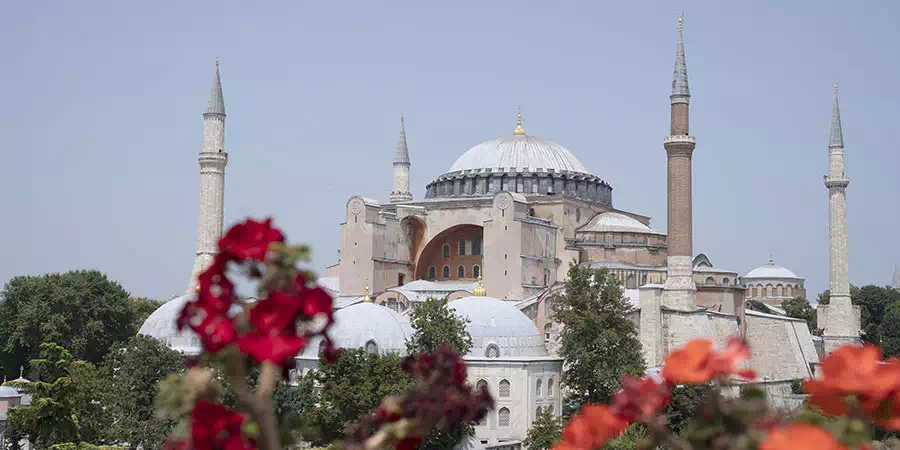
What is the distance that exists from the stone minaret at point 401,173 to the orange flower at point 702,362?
151ft

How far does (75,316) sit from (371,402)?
17.2 m

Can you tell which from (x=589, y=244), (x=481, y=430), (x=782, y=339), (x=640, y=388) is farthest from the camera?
(x=589, y=244)

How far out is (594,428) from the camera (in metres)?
2.88

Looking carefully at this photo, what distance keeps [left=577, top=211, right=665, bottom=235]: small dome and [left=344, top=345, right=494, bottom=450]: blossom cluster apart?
3932 cm

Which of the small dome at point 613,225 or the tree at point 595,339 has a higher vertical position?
the small dome at point 613,225

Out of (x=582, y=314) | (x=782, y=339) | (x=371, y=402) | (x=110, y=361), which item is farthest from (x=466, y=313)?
(x=782, y=339)

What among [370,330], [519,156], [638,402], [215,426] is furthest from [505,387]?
[215,426]

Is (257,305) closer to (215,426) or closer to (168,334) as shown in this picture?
(215,426)

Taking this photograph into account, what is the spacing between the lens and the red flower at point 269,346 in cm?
250

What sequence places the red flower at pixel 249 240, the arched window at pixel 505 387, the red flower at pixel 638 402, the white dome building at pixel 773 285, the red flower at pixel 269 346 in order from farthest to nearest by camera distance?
the white dome building at pixel 773 285 < the arched window at pixel 505 387 < the red flower at pixel 638 402 < the red flower at pixel 249 240 < the red flower at pixel 269 346

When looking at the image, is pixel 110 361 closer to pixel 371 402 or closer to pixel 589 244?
pixel 371 402

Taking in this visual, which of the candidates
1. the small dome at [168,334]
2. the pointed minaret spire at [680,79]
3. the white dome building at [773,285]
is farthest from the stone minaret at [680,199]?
the white dome building at [773,285]

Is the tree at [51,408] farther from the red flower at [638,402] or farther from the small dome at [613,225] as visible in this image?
the small dome at [613,225]

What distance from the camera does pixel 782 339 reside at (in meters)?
36.8
